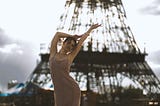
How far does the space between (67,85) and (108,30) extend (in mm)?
36395

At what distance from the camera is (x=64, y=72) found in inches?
268

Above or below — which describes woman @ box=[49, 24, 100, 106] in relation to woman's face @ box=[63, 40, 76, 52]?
below

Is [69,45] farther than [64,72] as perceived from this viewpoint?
Yes

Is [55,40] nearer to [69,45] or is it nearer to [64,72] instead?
[69,45]

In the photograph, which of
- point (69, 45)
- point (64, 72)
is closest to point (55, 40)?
point (69, 45)

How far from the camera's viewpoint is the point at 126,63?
39469 mm

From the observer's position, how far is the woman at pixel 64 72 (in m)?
6.78

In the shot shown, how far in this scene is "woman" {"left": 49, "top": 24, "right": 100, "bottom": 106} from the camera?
6.78 meters

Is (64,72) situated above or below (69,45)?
below

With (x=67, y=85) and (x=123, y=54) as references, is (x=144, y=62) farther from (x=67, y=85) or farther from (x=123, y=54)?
(x=67, y=85)

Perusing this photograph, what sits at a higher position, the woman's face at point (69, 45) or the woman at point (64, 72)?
the woman's face at point (69, 45)

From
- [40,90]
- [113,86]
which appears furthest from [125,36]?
[40,90]

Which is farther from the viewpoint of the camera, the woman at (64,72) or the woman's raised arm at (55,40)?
the woman's raised arm at (55,40)

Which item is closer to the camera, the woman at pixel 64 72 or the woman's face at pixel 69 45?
the woman at pixel 64 72
